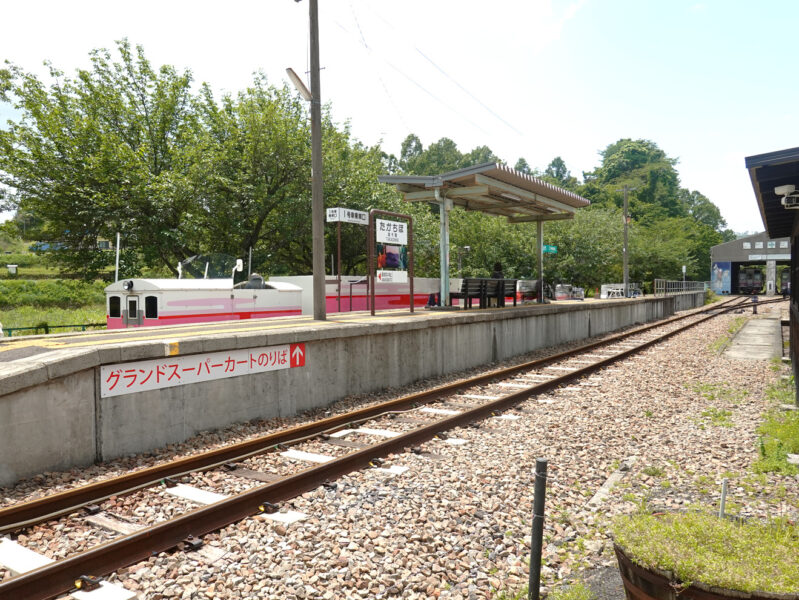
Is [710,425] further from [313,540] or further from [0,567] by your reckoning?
[0,567]

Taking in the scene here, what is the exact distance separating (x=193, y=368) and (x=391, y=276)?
6.84 meters

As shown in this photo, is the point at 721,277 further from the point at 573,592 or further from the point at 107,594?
the point at 107,594

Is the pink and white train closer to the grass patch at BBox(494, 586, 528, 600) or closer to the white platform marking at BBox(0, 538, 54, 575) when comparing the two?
the white platform marking at BBox(0, 538, 54, 575)

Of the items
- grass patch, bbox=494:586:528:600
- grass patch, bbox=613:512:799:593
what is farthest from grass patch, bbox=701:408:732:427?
grass patch, bbox=494:586:528:600

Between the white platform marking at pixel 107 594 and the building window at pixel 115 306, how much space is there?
10.0 metres

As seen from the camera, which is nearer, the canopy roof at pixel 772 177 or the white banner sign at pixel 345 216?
the canopy roof at pixel 772 177

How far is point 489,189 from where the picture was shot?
15.3 meters

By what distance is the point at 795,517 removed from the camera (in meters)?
4.56

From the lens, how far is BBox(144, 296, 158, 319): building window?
472 inches

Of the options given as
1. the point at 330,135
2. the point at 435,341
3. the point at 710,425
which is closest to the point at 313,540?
the point at 710,425

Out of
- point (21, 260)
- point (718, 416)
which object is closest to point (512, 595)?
point (718, 416)

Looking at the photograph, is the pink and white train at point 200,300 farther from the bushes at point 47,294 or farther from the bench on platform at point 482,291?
the bushes at point 47,294

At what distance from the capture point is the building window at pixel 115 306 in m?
12.5

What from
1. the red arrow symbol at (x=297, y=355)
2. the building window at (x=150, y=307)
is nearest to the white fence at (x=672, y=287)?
the building window at (x=150, y=307)
